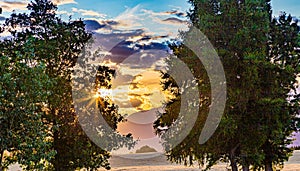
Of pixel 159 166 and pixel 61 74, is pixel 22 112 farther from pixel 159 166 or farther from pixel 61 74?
pixel 159 166

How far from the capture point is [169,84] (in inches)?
1560

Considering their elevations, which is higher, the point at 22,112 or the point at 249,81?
the point at 249,81

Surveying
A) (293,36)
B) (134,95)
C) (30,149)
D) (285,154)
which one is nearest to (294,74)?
(293,36)

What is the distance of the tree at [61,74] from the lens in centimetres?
3425

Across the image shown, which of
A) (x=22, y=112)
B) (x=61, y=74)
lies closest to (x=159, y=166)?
(x=61, y=74)

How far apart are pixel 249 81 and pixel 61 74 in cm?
1482

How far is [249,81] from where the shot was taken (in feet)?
109

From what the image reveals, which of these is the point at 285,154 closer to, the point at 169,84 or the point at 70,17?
the point at 169,84

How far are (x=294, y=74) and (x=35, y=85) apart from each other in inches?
825

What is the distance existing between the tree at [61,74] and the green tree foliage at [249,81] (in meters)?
7.49

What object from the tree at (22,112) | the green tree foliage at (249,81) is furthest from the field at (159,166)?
the tree at (22,112)

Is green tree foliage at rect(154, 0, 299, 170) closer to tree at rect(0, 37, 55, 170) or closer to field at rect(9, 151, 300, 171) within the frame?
tree at rect(0, 37, 55, 170)

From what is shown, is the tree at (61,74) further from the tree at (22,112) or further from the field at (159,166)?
the field at (159,166)

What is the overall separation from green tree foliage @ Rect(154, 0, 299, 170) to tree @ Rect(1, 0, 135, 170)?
24.6 ft
